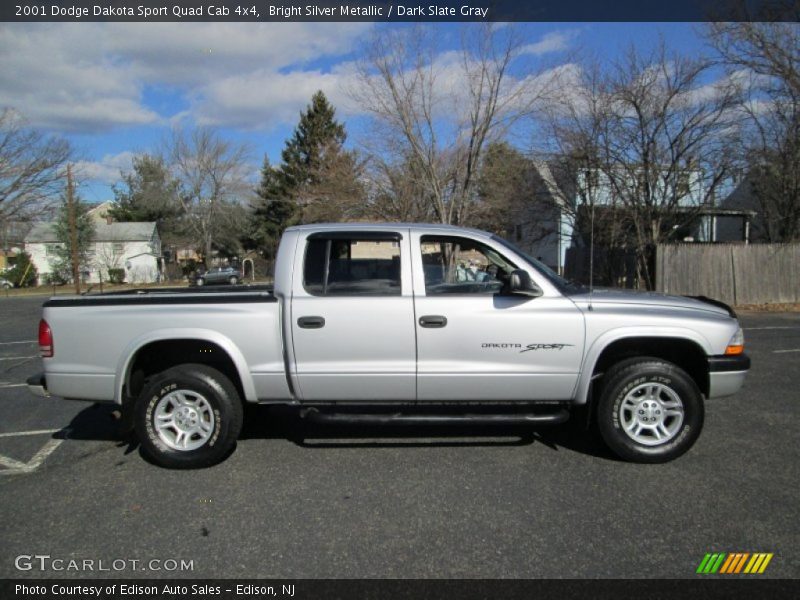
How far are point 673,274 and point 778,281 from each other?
133 inches

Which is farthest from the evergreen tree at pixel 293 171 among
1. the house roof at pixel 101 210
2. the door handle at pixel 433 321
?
the door handle at pixel 433 321

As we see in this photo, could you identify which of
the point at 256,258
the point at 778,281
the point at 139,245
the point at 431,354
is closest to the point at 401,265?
the point at 431,354

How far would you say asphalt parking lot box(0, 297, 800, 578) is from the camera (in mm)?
3072

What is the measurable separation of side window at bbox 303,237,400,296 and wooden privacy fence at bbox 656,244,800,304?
14.7 m

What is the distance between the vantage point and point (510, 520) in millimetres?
3486

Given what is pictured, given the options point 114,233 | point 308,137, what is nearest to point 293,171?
point 308,137

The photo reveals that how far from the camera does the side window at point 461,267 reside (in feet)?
14.7

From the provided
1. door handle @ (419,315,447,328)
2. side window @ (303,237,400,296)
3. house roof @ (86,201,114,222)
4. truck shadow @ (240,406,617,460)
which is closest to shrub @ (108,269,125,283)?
house roof @ (86,201,114,222)

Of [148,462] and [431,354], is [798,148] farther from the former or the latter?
[148,462]

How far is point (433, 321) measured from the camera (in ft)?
14.0

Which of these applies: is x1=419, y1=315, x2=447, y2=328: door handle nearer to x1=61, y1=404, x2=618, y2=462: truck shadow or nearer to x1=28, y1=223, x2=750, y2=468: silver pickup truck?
x1=28, y1=223, x2=750, y2=468: silver pickup truck

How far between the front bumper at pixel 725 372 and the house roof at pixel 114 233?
188ft

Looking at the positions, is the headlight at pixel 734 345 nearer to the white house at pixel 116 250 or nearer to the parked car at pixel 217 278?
the parked car at pixel 217 278

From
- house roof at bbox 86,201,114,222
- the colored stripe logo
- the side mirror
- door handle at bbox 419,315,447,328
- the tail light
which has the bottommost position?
the colored stripe logo
